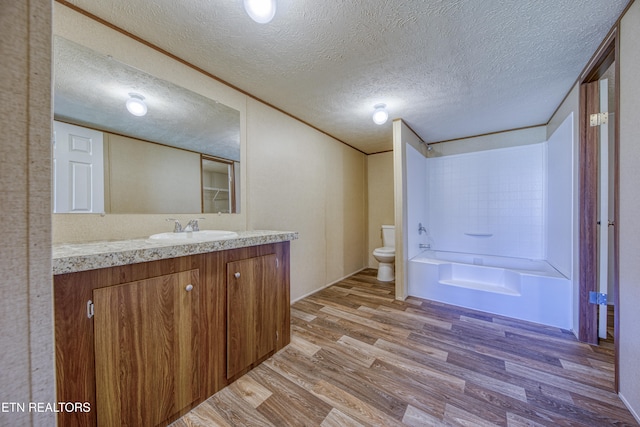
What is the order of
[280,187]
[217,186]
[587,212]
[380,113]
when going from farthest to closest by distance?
[280,187] → [380,113] → [217,186] → [587,212]

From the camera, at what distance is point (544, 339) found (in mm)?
1970

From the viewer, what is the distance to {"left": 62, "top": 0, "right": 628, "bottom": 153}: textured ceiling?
1.31 m

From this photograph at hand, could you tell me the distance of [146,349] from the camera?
109 centimetres

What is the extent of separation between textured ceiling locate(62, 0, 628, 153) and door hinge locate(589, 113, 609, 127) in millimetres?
378

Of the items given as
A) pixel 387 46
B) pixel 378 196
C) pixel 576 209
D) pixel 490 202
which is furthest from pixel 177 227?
pixel 490 202

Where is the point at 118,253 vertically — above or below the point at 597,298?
above

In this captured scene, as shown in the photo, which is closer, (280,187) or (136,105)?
(136,105)

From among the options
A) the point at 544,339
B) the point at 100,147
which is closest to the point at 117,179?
the point at 100,147

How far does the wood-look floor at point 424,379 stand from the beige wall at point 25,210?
107 cm

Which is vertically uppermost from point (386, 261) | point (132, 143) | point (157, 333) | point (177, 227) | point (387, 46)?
point (387, 46)

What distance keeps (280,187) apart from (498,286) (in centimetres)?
268

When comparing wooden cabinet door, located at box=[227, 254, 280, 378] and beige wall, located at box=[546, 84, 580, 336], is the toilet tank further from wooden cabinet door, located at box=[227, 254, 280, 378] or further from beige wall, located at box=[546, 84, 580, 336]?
wooden cabinet door, located at box=[227, 254, 280, 378]

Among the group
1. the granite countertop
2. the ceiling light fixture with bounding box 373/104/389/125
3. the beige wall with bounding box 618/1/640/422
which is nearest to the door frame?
the beige wall with bounding box 618/1/640/422

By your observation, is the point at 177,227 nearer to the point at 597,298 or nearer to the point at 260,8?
the point at 260,8
